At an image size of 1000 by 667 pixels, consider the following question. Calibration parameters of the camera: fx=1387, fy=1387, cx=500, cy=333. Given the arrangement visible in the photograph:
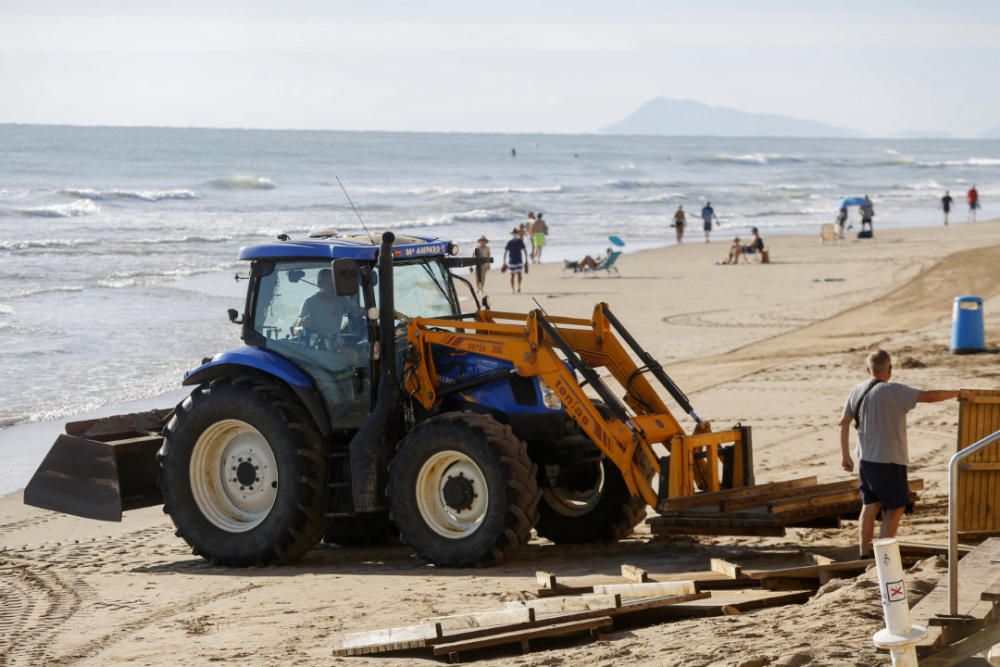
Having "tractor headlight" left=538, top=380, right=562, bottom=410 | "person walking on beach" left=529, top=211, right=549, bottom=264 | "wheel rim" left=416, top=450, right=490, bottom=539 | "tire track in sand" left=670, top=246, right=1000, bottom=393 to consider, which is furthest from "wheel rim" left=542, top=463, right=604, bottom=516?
"person walking on beach" left=529, top=211, right=549, bottom=264

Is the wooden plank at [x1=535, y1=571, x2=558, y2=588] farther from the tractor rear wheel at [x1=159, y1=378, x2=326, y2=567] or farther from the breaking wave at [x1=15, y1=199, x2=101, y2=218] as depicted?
the breaking wave at [x1=15, y1=199, x2=101, y2=218]

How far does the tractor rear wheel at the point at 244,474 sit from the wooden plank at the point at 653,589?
265cm

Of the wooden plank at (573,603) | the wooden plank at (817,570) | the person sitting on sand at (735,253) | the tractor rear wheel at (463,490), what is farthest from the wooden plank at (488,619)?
the person sitting on sand at (735,253)

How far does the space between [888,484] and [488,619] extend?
242cm

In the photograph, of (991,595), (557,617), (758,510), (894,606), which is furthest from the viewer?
(758,510)

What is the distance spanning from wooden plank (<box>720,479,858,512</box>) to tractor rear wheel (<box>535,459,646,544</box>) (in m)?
1.09

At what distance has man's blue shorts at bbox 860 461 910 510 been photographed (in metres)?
7.75

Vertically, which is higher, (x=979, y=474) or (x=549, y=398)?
(x=549, y=398)

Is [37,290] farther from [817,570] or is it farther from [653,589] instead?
[817,570]

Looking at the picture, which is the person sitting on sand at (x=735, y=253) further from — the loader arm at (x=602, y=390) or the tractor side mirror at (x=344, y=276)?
the tractor side mirror at (x=344, y=276)

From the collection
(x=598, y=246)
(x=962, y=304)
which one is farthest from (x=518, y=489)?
(x=598, y=246)

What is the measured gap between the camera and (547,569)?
344 inches

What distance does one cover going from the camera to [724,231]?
159ft

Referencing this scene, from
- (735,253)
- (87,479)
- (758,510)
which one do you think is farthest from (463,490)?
(735,253)
